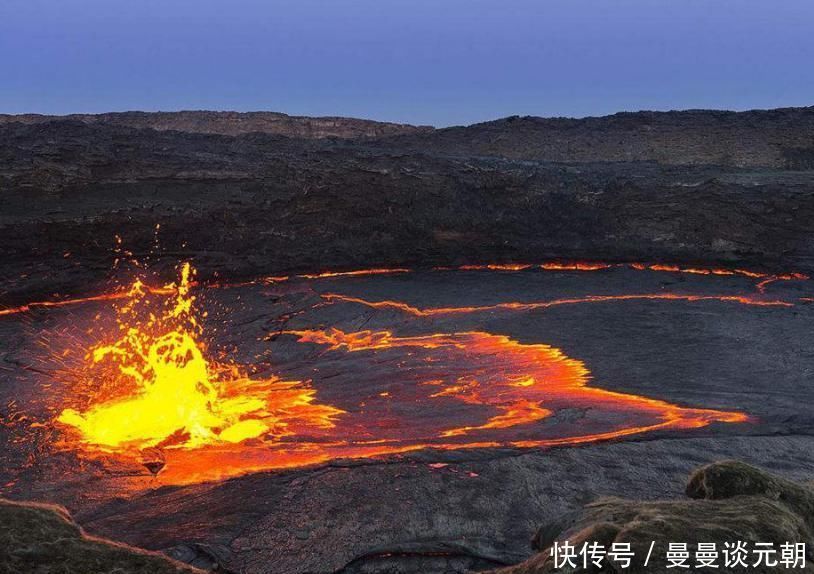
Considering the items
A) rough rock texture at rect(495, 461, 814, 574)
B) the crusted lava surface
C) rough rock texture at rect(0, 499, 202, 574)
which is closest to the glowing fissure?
the crusted lava surface

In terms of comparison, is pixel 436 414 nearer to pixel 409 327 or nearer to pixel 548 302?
pixel 409 327

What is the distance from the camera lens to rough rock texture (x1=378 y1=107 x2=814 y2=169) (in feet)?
54.1

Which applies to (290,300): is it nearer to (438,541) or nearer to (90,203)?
(90,203)

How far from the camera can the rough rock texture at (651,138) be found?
1648cm

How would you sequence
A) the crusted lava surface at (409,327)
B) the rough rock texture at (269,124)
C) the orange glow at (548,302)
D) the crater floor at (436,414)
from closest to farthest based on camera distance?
the crater floor at (436,414)
the crusted lava surface at (409,327)
the orange glow at (548,302)
the rough rock texture at (269,124)

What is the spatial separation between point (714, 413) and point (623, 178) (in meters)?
6.94

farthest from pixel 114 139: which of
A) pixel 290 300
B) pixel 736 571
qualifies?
pixel 736 571

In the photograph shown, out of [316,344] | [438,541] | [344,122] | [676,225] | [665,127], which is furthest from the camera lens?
[344,122]

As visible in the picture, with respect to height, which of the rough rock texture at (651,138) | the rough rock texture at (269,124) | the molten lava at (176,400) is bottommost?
the molten lava at (176,400)

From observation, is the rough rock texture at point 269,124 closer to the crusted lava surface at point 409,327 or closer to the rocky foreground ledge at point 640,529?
the crusted lava surface at point 409,327

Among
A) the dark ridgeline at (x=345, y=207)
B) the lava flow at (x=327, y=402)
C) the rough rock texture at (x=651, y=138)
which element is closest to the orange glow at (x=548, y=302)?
the lava flow at (x=327, y=402)

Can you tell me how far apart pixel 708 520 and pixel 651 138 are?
16.0m

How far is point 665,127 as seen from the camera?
17.7 metres

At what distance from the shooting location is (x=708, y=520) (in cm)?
303
